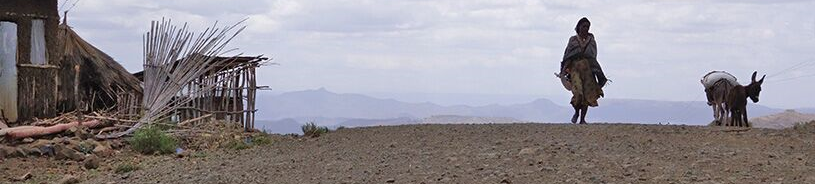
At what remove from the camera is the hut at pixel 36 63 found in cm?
1516

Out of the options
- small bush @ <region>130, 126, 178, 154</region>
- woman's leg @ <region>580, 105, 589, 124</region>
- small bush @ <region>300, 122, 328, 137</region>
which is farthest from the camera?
woman's leg @ <region>580, 105, 589, 124</region>

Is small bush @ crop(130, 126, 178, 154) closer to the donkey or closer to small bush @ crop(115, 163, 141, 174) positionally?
small bush @ crop(115, 163, 141, 174)

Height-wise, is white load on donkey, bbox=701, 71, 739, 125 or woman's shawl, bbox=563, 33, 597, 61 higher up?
woman's shawl, bbox=563, 33, 597, 61

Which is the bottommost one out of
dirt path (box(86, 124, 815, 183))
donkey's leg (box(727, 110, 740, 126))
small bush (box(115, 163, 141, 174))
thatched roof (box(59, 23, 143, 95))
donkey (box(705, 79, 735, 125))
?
small bush (box(115, 163, 141, 174))

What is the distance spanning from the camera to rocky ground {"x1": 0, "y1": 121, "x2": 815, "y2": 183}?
9297 millimetres

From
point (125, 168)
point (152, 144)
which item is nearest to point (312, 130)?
point (152, 144)

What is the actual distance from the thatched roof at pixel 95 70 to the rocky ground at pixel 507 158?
12.5 ft

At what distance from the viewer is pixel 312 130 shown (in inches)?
597

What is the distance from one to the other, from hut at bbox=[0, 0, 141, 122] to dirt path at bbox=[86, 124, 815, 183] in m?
3.52

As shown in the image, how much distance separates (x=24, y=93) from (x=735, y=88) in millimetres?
10452

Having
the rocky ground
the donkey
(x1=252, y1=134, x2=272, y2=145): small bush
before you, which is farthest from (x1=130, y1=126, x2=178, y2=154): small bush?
the donkey

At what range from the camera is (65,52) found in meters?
16.3

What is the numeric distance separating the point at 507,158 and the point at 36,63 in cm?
802

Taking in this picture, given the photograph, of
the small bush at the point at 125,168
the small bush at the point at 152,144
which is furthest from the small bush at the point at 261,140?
the small bush at the point at 125,168
